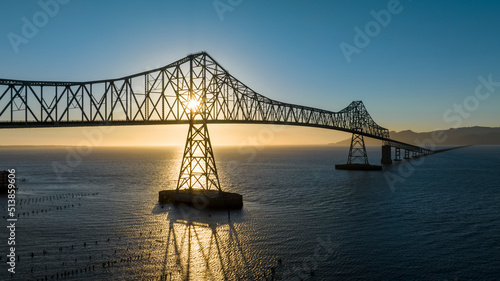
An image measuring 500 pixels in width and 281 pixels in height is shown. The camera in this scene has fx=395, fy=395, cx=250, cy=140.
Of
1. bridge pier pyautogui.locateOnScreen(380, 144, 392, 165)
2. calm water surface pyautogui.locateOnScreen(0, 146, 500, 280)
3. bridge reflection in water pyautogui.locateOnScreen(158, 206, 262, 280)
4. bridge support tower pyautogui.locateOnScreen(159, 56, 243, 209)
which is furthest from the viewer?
bridge pier pyautogui.locateOnScreen(380, 144, 392, 165)

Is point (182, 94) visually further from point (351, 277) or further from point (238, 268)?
point (351, 277)

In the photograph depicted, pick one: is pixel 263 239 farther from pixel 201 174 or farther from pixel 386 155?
pixel 386 155

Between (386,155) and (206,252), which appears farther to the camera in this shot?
(386,155)

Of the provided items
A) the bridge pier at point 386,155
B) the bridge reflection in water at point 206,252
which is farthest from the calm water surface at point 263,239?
the bridge pier at point 386,155

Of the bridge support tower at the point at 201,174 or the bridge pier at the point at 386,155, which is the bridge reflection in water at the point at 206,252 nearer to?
the bridge support tower at the point at 201,174

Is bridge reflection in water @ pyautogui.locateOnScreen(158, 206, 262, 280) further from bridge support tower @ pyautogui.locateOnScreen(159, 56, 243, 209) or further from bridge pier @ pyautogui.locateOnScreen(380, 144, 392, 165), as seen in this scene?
bridge pier @ pyautogui.locateOnScreen(380, 144, 392, 165)

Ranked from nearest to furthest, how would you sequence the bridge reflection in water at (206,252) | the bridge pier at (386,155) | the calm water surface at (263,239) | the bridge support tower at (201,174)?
the bridge reflection in water at (206,252), the calm water surface at (263,239), the bridge support tower at (201,174), the bridge pier at (386,155)

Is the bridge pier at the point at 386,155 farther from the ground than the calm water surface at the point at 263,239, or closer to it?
farther from the ground

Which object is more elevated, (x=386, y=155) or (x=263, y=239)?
(x=386, y=155)

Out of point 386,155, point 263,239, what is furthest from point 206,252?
point 386,155

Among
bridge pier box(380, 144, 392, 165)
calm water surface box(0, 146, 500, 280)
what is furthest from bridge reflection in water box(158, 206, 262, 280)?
bridge pier box(380, 144, 392, 165)

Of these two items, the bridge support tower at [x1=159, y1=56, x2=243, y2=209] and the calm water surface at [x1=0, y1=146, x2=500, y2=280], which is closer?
the calm water surface at [x1=0, y1=146, x2=500, y2=280]

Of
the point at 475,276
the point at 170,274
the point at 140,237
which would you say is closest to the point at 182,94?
the point at 140,237
